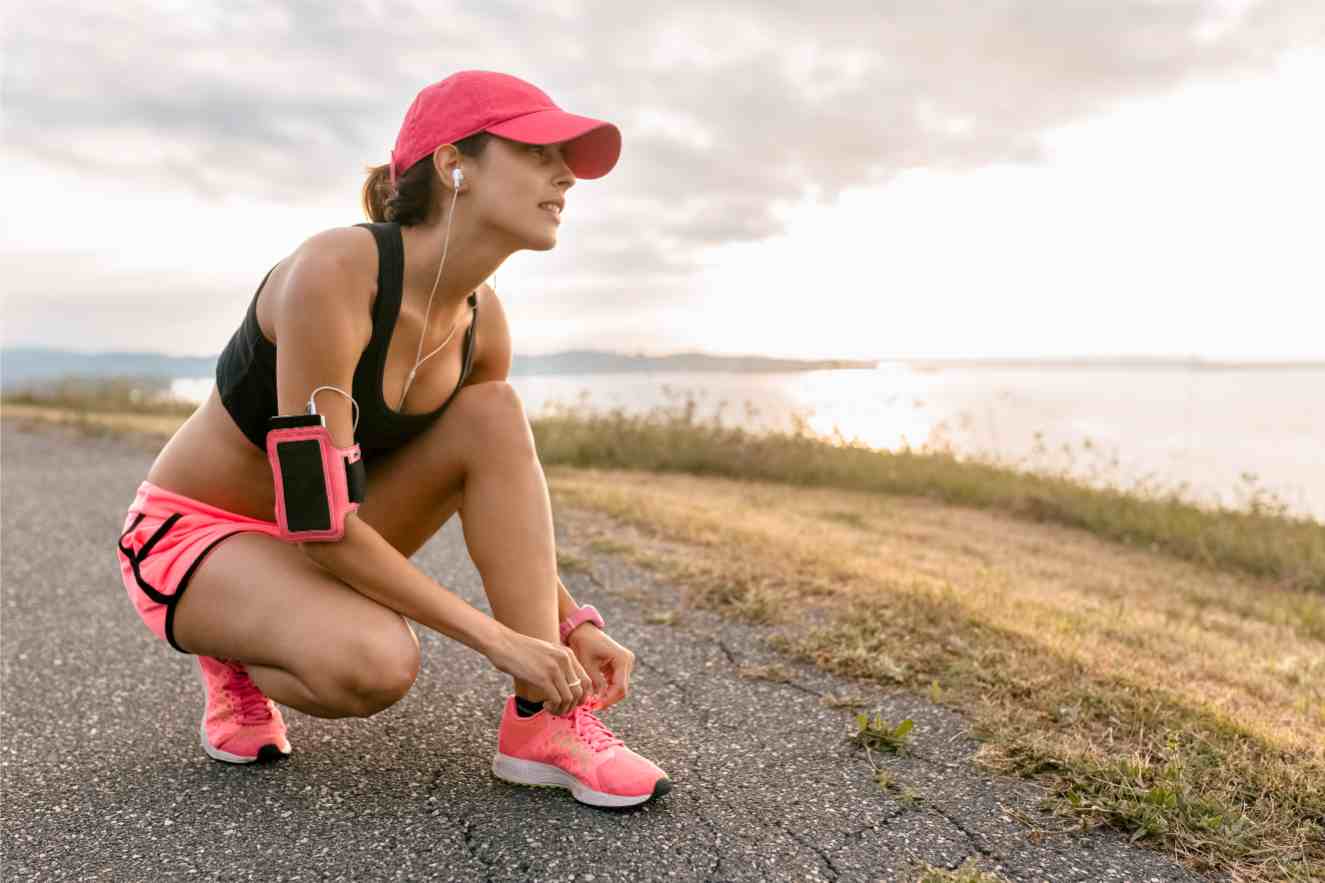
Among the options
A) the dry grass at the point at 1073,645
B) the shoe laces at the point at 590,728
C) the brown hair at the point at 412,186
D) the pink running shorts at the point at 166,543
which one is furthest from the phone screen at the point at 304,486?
the dry grass at the point at 1073,645

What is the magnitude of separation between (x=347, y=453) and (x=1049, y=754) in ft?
5.88

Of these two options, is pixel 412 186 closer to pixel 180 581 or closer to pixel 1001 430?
pixel 180 581

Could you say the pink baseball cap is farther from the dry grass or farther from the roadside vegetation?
the dry grass

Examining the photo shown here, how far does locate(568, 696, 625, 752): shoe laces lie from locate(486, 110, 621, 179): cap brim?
1239 mm

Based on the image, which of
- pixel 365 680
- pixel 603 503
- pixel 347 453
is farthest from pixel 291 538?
pixel 603 503

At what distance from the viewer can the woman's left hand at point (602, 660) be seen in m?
2.28

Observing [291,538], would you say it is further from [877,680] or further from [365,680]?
[877,680]

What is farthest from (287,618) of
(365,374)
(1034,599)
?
(1034,599)

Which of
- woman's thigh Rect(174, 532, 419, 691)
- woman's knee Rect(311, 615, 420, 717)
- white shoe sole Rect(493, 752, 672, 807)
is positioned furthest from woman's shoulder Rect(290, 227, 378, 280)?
white shoe sole Rect(493, 752, 672, 807)

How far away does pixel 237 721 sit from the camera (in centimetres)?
238

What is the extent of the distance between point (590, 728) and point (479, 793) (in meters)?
0.29

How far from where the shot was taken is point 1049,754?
233 cm

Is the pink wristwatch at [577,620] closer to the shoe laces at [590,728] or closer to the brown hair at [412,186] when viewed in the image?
the shoe laces at [590,728]

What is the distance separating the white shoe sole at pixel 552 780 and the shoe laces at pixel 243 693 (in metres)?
0.62
